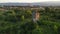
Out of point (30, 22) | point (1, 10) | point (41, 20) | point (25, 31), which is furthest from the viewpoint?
point (1, 10)

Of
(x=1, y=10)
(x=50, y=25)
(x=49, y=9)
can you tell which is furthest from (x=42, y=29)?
(x=1, y=10)

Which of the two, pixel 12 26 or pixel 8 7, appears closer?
pixel 12 26

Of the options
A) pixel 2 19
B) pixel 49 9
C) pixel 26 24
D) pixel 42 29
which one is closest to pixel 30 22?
pixel 26 24

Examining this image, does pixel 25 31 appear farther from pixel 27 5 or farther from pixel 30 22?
pixel 27 5

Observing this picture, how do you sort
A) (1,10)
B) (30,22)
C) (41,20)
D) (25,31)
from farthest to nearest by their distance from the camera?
(1,10), (41,20), (30,22), (25,31)

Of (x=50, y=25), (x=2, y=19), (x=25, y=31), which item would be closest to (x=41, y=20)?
(x=50, y=25)

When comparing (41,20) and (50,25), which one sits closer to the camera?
(50,25)

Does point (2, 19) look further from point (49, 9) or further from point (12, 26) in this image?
point (49, 9)

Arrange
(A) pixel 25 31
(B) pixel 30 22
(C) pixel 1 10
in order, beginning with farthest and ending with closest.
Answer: (C) pixel 1 10 → (B) pixel 30 22 → (A) pixel 25 31

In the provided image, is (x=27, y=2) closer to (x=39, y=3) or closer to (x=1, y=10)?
(x=39, y=3)
